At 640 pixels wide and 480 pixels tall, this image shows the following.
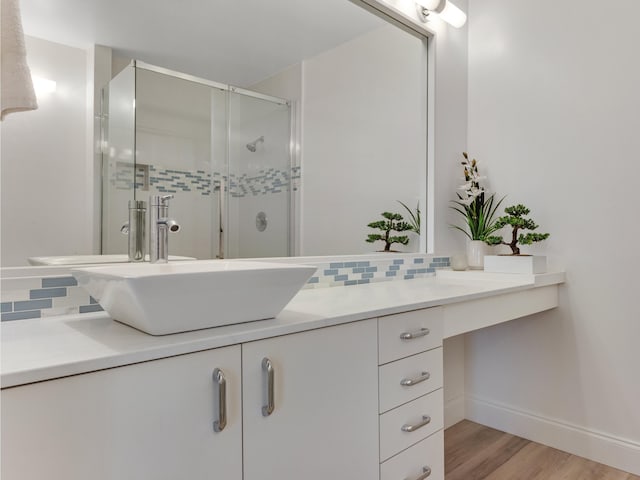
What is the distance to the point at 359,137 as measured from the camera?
1.94 meters

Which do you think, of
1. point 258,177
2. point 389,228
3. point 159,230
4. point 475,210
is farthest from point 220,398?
point 475,210

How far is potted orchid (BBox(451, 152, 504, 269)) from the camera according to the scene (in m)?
2.15

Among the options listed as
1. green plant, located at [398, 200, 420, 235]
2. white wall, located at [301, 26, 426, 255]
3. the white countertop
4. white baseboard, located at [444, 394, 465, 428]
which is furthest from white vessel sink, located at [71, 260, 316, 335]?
white baseboard, located at [444, 394, 465, 428]

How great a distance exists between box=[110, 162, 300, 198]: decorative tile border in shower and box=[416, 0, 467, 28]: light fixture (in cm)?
107

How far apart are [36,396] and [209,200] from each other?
2.75 ft

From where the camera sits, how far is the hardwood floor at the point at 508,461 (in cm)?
175

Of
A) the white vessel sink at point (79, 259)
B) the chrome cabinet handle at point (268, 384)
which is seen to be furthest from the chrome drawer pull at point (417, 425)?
the white vessel sink at point (79, 259)

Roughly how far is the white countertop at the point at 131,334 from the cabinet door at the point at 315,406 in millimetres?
37

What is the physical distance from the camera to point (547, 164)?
6.64 ft

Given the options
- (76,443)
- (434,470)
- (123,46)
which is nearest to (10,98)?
(123,46)

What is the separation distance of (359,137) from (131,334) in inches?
54.2

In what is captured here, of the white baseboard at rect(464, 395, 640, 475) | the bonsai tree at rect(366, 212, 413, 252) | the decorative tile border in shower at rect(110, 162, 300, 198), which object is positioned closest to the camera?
the decorative tile border in shower at rect(110, 162, 300, 198)

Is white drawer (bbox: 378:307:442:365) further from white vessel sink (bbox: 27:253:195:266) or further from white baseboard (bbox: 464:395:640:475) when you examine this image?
white baseboard (bbox: 464:395:640:475)

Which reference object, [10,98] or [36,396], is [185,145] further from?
[36,396]
